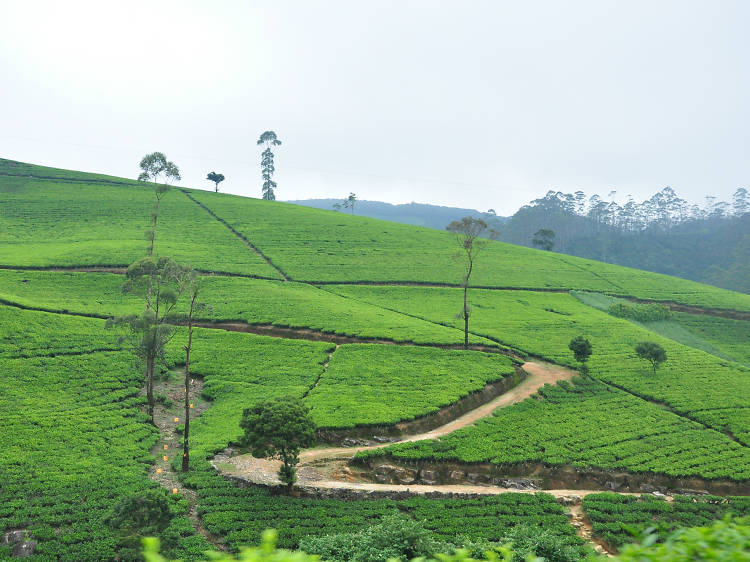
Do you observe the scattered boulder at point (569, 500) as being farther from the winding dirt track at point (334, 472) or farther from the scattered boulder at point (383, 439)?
the scattered boulder at point (383, 439)

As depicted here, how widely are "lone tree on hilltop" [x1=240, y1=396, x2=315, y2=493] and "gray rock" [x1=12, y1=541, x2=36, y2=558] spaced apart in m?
8.95

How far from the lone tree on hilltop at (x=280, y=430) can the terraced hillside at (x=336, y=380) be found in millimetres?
2241

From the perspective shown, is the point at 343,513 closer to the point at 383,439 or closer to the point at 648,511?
the point at 383,439

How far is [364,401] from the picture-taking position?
34375 mm

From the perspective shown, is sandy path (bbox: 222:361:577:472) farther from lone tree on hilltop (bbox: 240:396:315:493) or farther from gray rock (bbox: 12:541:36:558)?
gray rock (bbox: 12:541:36:558)

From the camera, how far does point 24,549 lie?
62.8 feet

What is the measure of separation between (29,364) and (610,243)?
17575cm

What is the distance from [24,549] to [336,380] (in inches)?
862

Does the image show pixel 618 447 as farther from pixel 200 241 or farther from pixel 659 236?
pixel 659 236

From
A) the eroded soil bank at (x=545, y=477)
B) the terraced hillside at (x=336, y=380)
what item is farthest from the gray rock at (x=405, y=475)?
the terraced hillside at (x=336, y=380)

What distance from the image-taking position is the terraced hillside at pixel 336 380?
76.1 ft

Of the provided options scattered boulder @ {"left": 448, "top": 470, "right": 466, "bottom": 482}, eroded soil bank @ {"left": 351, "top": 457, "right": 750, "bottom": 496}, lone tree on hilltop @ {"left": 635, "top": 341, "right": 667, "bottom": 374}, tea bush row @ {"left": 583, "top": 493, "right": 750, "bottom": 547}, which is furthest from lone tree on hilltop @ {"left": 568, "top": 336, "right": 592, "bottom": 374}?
scattered boulder @ {"left": 448, "top": 470, "right": 466, "bottom": 482}

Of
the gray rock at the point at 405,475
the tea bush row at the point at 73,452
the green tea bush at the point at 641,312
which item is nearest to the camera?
the tea bush row at the point at 73,452

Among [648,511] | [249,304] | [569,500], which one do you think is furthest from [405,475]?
[249,304]
